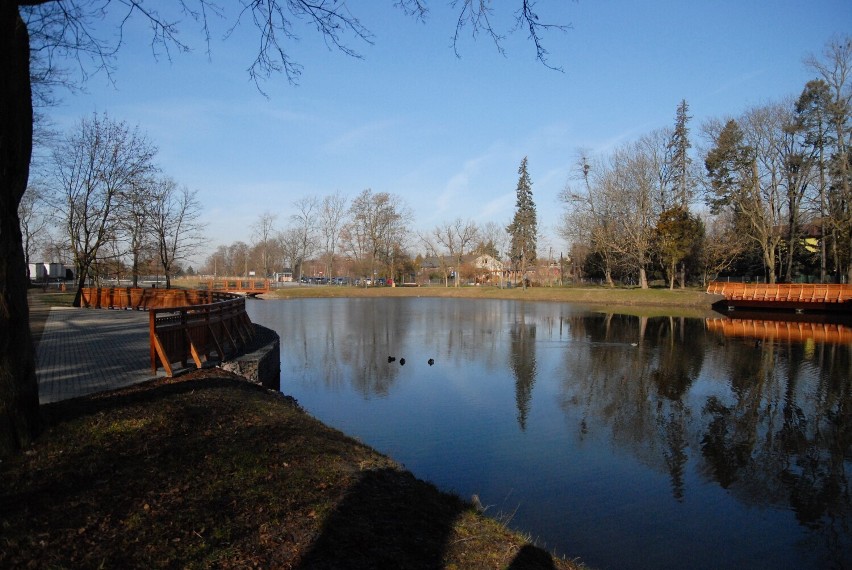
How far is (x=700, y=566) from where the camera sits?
5.46 m

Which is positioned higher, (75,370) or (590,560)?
(75,370)

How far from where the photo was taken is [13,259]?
5285 millimetres

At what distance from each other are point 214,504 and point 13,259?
319 cm

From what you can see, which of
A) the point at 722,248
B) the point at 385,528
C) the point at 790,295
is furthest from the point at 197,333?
the point at 722,248

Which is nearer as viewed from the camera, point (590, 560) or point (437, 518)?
point (437, 518)

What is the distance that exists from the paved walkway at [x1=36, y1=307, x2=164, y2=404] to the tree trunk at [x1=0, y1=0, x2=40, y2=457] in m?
2.27

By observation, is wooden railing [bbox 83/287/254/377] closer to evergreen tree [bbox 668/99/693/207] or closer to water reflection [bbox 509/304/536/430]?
water reflection [bbox 509/304/536/430]

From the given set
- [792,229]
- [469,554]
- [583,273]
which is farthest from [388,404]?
[583,273]

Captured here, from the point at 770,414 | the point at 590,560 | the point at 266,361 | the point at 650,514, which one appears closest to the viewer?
the point at 590,560

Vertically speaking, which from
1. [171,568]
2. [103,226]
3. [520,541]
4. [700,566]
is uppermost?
[103,226]

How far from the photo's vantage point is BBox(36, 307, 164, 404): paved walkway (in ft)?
27.1

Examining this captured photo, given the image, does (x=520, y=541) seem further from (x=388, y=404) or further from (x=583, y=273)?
(x=583, y=273)

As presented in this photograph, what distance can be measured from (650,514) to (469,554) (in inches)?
130

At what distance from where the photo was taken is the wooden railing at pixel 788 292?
34259 mm
